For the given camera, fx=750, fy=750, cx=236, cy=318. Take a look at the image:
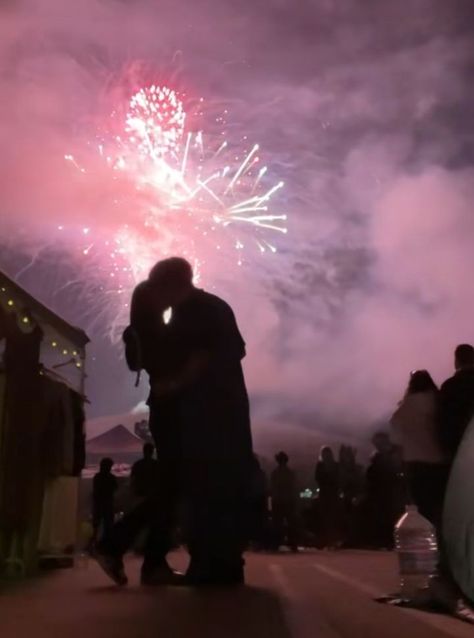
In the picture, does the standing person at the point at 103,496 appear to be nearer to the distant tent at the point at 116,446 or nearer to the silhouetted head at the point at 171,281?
the silhouetted head at the point at 171,281

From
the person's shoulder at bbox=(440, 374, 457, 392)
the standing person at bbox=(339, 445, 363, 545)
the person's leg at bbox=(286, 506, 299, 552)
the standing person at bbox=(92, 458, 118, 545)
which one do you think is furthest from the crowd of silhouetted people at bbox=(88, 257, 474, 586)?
the standing person at bbox=(339, 445, 363, 545)

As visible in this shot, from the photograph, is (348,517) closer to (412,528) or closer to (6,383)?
(412,528)

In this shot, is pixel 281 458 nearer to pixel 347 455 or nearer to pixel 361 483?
pixel 361 483

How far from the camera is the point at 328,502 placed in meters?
8.13

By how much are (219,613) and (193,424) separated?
122 cm

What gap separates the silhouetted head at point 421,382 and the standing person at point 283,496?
16.3 ft

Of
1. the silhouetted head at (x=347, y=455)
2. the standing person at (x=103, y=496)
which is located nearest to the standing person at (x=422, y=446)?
the standing person at (x=103, y=496)

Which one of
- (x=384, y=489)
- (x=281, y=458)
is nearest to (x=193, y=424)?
(x=384, y=489)

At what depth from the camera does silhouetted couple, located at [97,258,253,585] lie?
10.2ft

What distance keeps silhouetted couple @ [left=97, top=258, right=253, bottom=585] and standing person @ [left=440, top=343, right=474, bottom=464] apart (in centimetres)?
103

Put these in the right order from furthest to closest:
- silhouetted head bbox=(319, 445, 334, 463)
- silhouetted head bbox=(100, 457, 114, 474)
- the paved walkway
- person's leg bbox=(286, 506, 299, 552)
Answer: silhouetted head bbox=(319, 445, 334, 463)
person's leg bbox=(286, 506, 299, 552)
silhouetted head bbox=(100, 457, 114, 474)
the paved walkway

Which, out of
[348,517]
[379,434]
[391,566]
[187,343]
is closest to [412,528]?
[391,566]

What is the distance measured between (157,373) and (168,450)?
0.34m

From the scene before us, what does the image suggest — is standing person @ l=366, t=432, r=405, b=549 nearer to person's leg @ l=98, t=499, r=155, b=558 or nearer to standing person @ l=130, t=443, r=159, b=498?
standing person @ l=130, t=443, r=159, b=498
